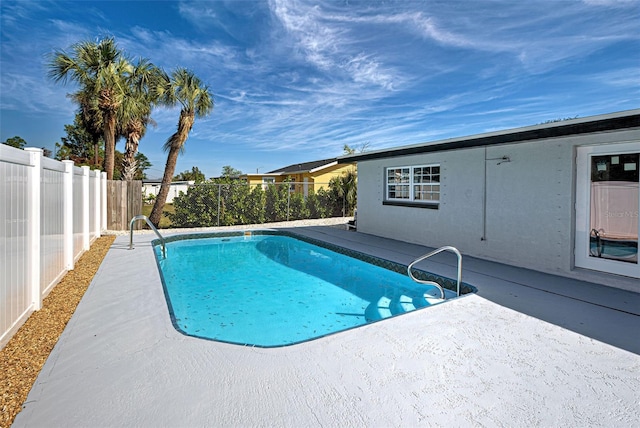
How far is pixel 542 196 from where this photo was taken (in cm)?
670

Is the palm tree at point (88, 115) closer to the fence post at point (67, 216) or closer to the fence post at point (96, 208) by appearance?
the fence post at point (96, 208)

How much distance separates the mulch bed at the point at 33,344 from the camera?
2.55 meters

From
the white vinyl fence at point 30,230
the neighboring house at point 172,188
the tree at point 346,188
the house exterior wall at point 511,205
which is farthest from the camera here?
the tree at point 346,188

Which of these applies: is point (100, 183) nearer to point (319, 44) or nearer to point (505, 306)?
point (319, 44)

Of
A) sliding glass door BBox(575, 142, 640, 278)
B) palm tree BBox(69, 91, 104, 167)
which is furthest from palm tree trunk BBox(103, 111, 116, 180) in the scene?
sliding glass door BBox(575, 142, 640, 278)

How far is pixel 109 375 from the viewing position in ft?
9.40

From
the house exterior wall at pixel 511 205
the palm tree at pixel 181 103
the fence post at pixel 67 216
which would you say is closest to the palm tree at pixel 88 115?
the palm tree at pixel 181 103

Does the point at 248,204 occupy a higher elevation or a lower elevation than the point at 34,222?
higher

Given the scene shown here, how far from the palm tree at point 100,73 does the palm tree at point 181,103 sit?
7.42ft

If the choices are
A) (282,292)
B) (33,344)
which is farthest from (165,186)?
(33,344)

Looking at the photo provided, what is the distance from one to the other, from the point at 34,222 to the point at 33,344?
55.0 inches

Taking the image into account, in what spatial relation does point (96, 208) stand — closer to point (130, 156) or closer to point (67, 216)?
point (67, 216)

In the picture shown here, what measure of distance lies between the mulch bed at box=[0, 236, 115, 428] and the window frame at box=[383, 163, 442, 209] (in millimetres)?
→ 7878

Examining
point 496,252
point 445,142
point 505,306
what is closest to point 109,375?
point 505,306
